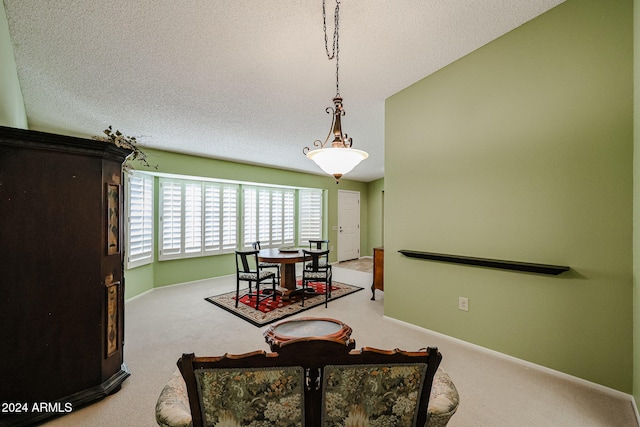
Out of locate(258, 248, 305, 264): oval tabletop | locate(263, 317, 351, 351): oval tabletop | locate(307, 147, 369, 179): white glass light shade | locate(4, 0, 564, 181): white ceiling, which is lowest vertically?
locate(263, 317, 351, 351): oval tabletop

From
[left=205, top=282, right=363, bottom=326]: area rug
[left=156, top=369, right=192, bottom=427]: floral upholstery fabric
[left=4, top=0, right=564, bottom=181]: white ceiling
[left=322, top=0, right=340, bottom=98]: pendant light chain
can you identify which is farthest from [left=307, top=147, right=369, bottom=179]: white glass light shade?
[left=205, top=282, right=363, bottom=326]: area rug

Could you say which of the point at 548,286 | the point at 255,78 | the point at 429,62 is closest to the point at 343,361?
the point at 548,286

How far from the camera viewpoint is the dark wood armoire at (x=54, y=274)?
167cm

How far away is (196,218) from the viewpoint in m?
5.43

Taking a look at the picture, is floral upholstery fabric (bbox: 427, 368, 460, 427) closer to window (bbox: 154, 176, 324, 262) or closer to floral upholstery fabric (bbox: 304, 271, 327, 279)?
floral upholstery fabric (bbox: 304, 271, 327, 279)

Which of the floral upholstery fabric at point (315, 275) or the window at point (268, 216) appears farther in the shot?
the window at point (268, 216)

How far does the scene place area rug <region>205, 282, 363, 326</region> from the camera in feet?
11.6

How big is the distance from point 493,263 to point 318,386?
2226mm

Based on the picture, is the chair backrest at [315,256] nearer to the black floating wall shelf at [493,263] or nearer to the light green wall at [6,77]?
the black floating wall shelf at [493,263]

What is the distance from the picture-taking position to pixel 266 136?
14.5ft

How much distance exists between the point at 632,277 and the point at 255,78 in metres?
3.61

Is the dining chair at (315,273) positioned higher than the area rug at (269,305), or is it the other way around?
the dining chair at (315,273)

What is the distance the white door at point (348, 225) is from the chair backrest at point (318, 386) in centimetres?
678

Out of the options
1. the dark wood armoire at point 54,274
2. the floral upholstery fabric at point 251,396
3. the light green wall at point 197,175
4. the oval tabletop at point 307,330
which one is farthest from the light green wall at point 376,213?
the floral upholstery fabric at point 251,396
